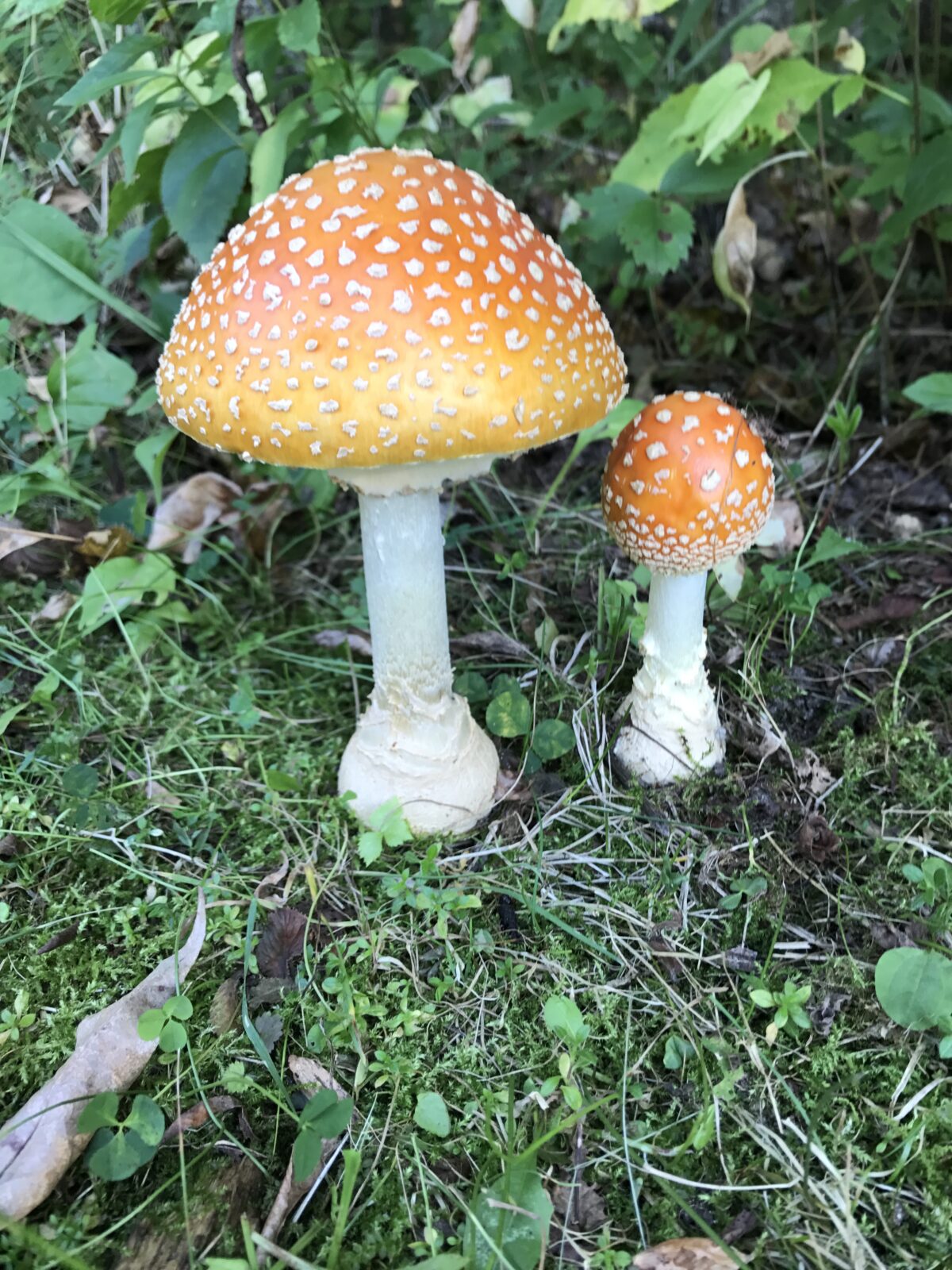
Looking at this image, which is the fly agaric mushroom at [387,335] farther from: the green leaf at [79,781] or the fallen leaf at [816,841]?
the fallen leaf at [816,841]

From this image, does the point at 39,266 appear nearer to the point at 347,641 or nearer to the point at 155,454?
the point at 155,454

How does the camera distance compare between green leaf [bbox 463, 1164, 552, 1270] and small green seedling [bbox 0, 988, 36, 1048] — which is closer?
green leaf [bbox 463, 1164, 552, 1270]

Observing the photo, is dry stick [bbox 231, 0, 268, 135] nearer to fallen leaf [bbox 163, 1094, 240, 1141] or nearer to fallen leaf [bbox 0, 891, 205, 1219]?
fallen leaf [bbox 0, 891, 205, 1219]

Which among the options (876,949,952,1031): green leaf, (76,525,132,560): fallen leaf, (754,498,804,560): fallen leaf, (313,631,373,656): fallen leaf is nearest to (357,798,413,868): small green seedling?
(313,631,373,656): fallen leaf

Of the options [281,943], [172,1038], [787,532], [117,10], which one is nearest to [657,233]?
[787,532]

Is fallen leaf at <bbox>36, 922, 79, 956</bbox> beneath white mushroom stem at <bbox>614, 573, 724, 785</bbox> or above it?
beneath

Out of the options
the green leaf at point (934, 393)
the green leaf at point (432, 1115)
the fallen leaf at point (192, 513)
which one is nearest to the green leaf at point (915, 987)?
the green leaf at point (432, 1115)
